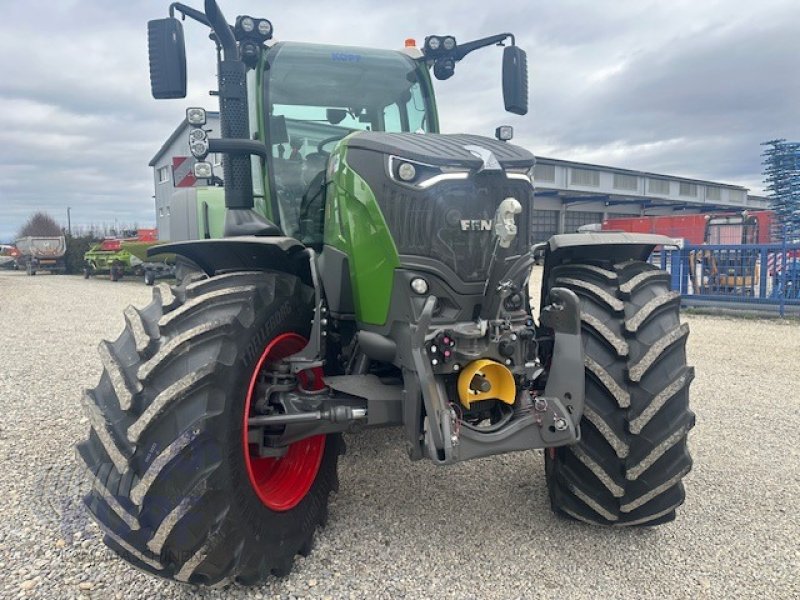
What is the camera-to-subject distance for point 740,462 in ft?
12.5

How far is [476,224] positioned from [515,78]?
70.2 inches

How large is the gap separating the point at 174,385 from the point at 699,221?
2107cm

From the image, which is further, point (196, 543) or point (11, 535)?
point (11, 535)

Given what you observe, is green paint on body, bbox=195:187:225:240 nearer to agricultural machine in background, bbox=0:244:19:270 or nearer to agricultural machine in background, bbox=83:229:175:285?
agricultural machine in background, bbox=83:229:175:285

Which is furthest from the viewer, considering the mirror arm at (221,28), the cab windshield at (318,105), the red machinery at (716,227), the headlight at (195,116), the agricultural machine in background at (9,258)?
the agricultural machine in background at (9,258)

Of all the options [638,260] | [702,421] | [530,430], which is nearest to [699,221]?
[702,421]

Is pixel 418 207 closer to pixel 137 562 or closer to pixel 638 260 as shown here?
pixel 638 260

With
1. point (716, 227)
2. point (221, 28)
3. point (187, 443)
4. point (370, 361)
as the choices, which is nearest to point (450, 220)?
point (370, 361)

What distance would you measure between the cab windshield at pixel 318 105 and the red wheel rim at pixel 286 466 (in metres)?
1.09

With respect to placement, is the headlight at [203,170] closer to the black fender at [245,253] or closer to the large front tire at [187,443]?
the black fender at [245,253]

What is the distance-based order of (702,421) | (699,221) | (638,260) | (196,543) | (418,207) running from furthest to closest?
(699,221), (702,421), (638,260), (418,207), (196,543)

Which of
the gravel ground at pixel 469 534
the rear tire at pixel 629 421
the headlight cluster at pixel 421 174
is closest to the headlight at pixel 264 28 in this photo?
the headlight cluster at pixel 421 174

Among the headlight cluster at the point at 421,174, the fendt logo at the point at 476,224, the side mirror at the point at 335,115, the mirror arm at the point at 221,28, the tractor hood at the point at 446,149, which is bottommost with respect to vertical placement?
the fendt logo at the point at 476,224

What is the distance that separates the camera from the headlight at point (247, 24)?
3.54 m
